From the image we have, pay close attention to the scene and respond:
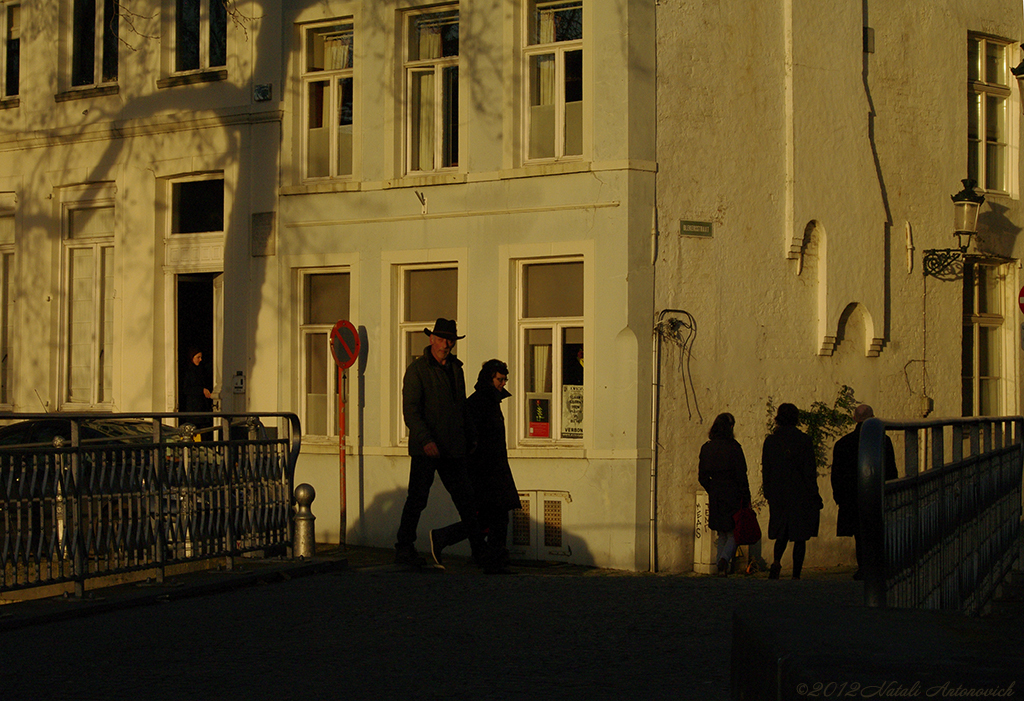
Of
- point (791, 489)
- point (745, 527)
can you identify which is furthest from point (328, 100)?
point (791, 489)

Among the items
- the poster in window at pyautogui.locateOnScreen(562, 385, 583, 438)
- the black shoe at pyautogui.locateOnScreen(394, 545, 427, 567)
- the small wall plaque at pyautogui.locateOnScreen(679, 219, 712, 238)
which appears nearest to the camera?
the black shoe at pyautogui.locateOnScreen(394, 545, 427, 567)

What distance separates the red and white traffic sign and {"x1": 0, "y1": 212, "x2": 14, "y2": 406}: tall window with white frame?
279 inches

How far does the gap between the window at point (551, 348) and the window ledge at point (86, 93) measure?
7555 millimetres

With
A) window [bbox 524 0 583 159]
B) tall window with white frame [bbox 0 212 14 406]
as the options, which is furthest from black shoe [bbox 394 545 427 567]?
tall window with white frame [bbox 0 212 14 406]

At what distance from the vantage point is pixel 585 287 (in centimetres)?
1662

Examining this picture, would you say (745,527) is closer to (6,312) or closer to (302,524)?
(302,524)

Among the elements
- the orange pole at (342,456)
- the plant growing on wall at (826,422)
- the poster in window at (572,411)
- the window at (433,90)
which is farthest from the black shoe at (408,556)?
the window at (433,90)

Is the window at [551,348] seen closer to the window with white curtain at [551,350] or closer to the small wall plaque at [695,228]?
the window with white curtain at [551,350]

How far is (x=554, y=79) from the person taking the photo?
682 inches

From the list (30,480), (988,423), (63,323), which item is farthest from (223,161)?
(988,423)

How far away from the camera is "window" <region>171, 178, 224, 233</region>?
66.4 ft

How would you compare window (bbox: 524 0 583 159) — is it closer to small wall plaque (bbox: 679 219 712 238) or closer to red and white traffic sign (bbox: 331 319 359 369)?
small wall plaque (bbox: 679 219 712 238)

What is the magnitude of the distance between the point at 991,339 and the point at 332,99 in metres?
10.1

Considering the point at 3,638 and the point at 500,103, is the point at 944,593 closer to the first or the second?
the point at 3,638
